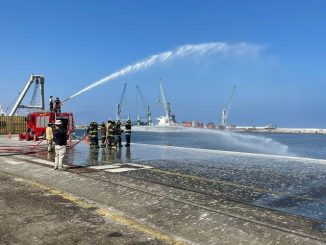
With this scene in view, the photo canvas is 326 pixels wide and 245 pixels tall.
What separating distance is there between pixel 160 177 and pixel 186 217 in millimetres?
4972

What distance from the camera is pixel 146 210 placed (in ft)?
27.6

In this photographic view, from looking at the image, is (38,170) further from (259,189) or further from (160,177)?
(259,189)

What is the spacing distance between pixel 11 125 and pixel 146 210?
42761mm

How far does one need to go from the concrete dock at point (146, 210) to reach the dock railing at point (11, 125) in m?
35.7

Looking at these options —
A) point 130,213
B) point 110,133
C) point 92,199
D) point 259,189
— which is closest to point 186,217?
point 130,213

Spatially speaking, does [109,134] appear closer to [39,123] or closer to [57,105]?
[57,105]

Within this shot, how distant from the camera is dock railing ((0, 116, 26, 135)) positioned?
46.5 m

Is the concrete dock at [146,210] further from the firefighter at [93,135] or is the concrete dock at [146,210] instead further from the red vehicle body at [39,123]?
the red vehicle body at [39,123]

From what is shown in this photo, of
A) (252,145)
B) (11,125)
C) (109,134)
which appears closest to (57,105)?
(109,134)

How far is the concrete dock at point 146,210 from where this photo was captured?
6.61 m

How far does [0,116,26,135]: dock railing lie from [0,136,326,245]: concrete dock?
35.7 meters

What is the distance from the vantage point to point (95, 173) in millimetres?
13414

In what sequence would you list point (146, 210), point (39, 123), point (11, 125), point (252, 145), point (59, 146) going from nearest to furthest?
point (146, 210) < point (59, 146) < point (39, 123) < point (11, 125) < point (252, 145)

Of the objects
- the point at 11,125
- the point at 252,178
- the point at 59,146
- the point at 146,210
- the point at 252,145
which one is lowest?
the point at 252,145
